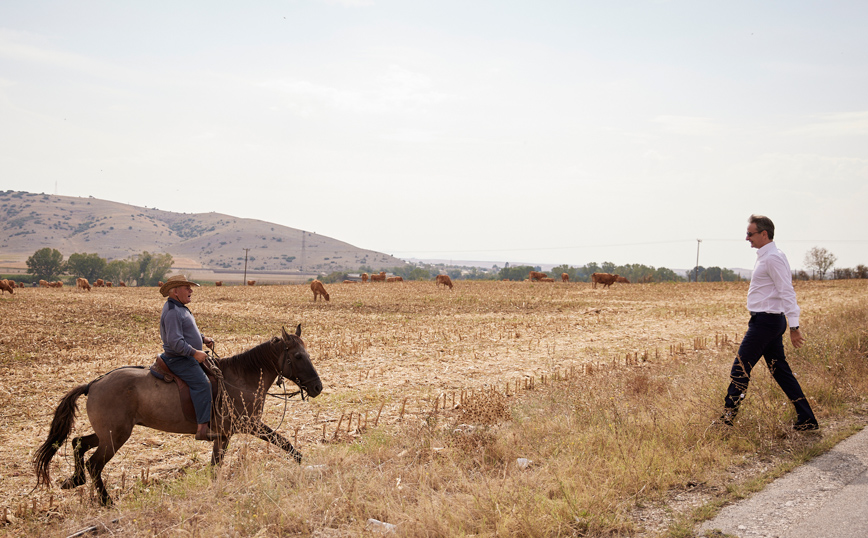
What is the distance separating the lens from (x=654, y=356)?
14852 millimetres

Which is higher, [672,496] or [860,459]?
[860,459]

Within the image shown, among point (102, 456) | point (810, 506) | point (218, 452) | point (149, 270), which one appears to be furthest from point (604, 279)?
point (149, 270)

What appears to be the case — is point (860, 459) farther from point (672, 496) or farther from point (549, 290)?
point (549, 290)

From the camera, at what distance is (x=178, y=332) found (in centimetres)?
645

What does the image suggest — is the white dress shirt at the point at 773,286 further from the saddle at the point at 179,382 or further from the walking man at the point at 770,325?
the saddle at the point at 179,382

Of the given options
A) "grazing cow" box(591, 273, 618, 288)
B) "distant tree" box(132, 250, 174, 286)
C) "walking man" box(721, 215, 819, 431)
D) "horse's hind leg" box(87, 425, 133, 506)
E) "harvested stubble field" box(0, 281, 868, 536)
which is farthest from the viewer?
"distant tree" box(132, 250, 174, 286)

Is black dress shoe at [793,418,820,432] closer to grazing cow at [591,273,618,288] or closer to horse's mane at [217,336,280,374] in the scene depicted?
horse's mane at [217,336,280,374]

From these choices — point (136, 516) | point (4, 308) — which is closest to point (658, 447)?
point (136, 516)

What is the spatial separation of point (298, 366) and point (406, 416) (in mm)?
2924

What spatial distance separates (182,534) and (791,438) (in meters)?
6.91

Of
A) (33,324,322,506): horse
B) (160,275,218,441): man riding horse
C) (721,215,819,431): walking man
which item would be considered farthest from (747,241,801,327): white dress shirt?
(160,275,218,441): man riding horse

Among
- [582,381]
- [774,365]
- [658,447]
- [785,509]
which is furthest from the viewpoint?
[582,381]

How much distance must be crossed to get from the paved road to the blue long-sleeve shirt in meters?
5.88

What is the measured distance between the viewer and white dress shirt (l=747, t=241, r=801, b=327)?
6543 millimetres
